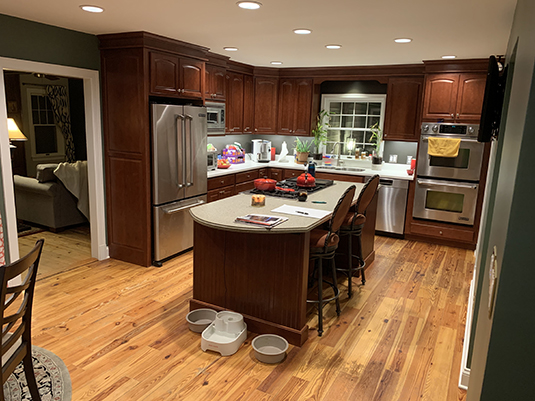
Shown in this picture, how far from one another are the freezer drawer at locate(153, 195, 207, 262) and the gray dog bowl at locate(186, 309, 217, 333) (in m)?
1.39

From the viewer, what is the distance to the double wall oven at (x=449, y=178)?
4984 millimetres

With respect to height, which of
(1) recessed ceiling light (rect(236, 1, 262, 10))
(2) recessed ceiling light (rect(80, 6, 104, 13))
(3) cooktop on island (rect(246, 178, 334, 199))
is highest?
(2) recessed ceiling light (rect(80, 6, 104, 13))

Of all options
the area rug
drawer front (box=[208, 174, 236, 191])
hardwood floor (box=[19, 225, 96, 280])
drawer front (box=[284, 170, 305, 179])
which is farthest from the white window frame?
the area rug

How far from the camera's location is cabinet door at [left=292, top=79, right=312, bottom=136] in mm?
6215

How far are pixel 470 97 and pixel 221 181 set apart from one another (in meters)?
3.19

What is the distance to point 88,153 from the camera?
13.9 ft

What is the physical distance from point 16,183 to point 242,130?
3.14 m

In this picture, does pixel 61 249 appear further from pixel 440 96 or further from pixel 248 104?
pixel 440 96

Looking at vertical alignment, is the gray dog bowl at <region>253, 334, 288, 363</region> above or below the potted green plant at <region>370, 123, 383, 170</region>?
below

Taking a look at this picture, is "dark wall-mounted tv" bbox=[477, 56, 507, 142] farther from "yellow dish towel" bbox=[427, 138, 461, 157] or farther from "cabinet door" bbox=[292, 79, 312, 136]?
"cabinet door" bbox=[292, 79, 312, 136]

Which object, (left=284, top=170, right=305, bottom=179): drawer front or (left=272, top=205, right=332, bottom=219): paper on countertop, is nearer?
(left=272, top=205, right=332, bottom=219): paper on countertop

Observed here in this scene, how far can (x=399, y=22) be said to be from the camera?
3.11 meters

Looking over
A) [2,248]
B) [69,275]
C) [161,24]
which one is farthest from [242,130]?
[2,248]

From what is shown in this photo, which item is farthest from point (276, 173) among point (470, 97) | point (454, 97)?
point (470, 97)
